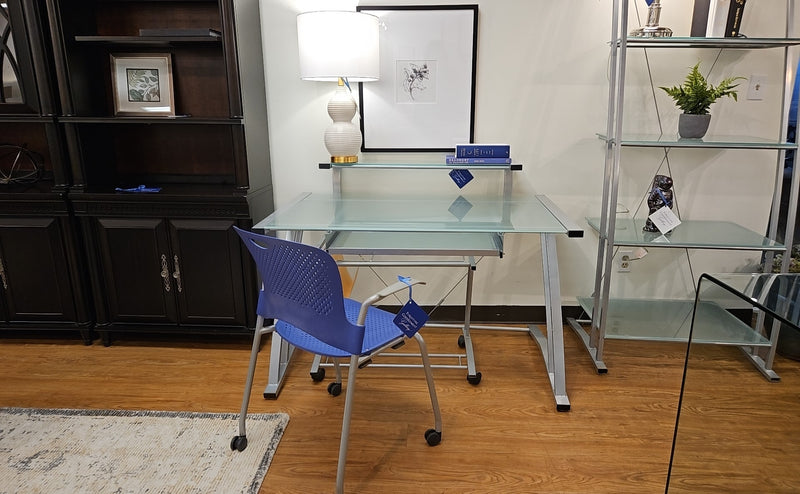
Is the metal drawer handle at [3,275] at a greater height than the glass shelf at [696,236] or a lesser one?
lesser

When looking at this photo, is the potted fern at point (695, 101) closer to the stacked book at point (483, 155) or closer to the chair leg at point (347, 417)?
the stacked book at point (483, 155)

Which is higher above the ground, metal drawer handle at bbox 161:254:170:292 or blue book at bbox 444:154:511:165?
blue book at bbox 444:154:511:165

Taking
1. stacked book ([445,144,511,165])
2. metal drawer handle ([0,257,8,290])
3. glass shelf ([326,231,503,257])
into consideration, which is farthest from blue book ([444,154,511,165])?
metal drawer handle ([0,257,8,290])

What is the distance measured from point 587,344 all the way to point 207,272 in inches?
74.8

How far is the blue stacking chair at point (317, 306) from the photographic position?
1491 mm

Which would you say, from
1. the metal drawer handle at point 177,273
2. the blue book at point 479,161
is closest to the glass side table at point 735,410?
Answer: the blue book at point 479,161

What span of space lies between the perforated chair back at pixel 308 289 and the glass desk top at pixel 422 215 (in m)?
0.37

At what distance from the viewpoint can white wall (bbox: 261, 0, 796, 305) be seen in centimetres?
253

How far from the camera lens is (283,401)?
2197 mm

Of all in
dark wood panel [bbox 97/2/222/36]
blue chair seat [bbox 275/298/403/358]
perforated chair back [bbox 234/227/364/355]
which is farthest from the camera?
dark wood panel [bbox 97/2/222/36]

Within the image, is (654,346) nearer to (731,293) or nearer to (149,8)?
(731,293)

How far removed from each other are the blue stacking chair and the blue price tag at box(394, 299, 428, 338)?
70 millimetres

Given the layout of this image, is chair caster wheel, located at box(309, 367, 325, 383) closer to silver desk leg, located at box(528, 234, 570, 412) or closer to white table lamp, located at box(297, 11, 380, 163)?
silver desk leg, located at box(528, 234, 570, 412)

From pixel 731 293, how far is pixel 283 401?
1705mm
